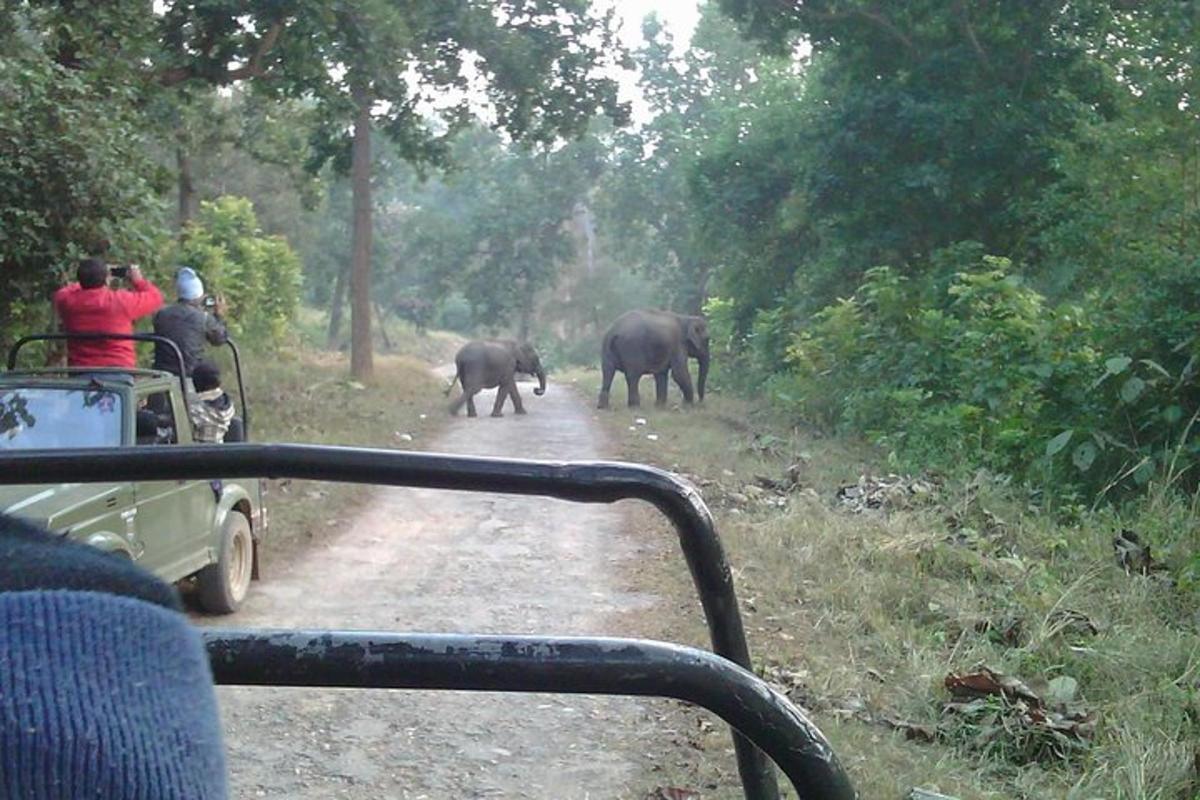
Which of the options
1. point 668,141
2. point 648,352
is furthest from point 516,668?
point 668,141

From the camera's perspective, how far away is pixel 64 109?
10.5 meters

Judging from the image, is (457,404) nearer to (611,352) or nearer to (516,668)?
(611,352)

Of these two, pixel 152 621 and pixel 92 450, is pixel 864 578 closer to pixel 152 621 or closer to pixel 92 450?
pixel 92 450

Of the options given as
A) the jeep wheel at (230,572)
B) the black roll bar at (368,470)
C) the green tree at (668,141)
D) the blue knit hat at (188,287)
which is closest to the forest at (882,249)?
the blue knit hat at (188,287)

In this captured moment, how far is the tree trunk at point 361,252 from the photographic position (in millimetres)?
23016

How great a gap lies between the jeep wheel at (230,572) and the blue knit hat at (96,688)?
7.13 meters

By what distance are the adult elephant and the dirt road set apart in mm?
11297

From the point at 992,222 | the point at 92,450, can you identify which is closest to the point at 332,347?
the point at 992,222

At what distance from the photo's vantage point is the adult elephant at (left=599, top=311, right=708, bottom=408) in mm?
23734

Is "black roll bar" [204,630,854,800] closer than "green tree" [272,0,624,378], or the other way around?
"black roll bar" [204,630,854,800]

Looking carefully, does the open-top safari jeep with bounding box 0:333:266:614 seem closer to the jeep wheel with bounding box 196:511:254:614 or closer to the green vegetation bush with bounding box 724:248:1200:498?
the jeep wheel with bounding box 196:511:254:614

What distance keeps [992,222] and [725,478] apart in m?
8.41

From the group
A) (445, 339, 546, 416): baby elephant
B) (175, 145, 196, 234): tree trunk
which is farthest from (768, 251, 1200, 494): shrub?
(175, 145, 196, 234): tree trunk

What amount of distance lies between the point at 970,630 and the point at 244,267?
2145 centimetres
